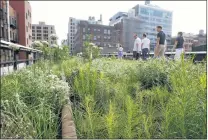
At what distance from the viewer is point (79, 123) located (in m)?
1.84

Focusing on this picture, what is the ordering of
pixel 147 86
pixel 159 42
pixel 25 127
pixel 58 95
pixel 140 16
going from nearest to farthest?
1. pixel 25 127
2. pixel 58 95
3. pixel 147 86
4. pixel 159 42
5. pixel 140 16

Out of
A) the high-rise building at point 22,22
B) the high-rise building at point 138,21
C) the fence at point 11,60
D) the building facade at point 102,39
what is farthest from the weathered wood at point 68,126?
the high-rise building at point 22,22

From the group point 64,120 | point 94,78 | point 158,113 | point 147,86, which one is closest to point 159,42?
point 147,86

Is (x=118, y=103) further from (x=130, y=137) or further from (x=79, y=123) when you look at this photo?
(x=130, y=137)

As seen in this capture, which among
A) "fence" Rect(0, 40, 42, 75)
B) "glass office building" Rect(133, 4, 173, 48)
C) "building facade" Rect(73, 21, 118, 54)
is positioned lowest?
"fence" Rect(0, 40, 42, 75)

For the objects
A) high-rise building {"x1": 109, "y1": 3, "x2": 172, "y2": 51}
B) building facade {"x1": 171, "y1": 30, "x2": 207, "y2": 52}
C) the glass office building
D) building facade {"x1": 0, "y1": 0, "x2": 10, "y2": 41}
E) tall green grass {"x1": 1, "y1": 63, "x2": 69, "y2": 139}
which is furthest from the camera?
building facade {"x1": 0, "y1": 0, "x2": 10, "y2": 41}

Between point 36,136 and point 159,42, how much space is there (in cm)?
745

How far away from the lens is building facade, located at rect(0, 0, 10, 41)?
29389mm

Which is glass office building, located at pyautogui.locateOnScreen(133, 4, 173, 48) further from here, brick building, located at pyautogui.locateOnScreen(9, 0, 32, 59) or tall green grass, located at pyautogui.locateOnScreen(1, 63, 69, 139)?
brick building, located at pyautogui.locateOnScreen(9, 0, 32, 59)

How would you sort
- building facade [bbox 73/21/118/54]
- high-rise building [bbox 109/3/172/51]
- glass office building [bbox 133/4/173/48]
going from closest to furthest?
building facade [bbox 73/21/118/54] < glass office building [bbox 133/4/173/48] < high-rise building [bbox 109/3/172/51]

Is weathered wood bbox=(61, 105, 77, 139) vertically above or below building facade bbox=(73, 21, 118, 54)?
below

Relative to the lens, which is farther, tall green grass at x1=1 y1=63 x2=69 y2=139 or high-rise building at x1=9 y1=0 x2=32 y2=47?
high-rise building at x1=9 y1=0 x2=32 y2=47

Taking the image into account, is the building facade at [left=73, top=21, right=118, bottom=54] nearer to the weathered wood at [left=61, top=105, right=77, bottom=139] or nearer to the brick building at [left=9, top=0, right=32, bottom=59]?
the weathered wood at [left=61, top=105, right=77, bottom=139]

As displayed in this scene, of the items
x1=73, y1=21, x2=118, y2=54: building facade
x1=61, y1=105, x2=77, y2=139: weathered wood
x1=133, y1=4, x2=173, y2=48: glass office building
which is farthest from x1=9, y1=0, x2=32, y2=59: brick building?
x1=61, y1=105, x2=77, y2=139: weathered wood
